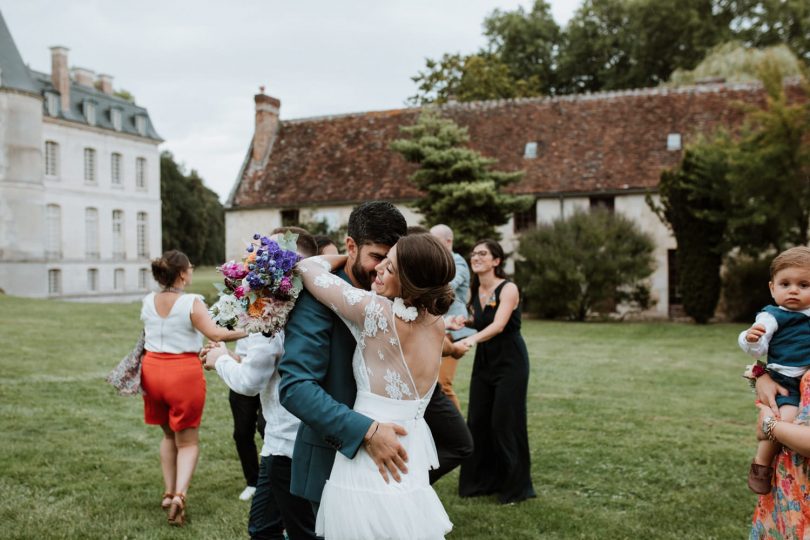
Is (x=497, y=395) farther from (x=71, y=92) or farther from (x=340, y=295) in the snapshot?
(x=71, y=92)

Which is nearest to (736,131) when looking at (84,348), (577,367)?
(577,367)

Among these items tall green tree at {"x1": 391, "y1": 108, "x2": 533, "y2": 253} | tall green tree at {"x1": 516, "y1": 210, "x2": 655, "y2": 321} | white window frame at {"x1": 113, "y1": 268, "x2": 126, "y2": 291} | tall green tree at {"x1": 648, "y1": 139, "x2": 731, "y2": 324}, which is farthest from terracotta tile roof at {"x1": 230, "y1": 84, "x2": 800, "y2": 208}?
white window frame at {"x1": 113, "y1": 268, "x2": 126, "y2": 291}

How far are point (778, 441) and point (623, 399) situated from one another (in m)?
8.19

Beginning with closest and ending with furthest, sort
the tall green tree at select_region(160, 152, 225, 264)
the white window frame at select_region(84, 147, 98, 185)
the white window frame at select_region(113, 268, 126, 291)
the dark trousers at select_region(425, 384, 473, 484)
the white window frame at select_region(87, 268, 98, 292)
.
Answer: the dark trousers at select_region(425, 384, 473, 484), the white window frame at select_region(84, 147, 98, 185), the white window frame at select_region(87, 268, 98, 292), the white window frame at select_region(113, 268, 126, 291), the tall green tree at select_region(160, 152, 225, 264)

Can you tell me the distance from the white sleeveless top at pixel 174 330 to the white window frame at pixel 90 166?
149 feet

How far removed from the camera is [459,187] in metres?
25.4

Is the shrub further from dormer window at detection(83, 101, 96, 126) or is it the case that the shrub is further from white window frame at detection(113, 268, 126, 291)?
dormer window at detection(83, 101, 96, 126)

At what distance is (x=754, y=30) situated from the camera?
41406mm

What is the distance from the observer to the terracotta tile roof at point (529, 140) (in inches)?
1176

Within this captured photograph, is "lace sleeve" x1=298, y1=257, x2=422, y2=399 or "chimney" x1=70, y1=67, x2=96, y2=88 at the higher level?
"chimney" x1=70, y1=67, x2=96, y2=88

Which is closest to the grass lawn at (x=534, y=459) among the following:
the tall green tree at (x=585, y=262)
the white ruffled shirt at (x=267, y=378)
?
the white ruffled shirt at (x=267, y=378)

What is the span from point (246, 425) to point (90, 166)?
46393mm

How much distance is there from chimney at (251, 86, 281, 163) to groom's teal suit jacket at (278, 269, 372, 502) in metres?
33.9

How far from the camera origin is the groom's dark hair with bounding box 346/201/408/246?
10.2ft
